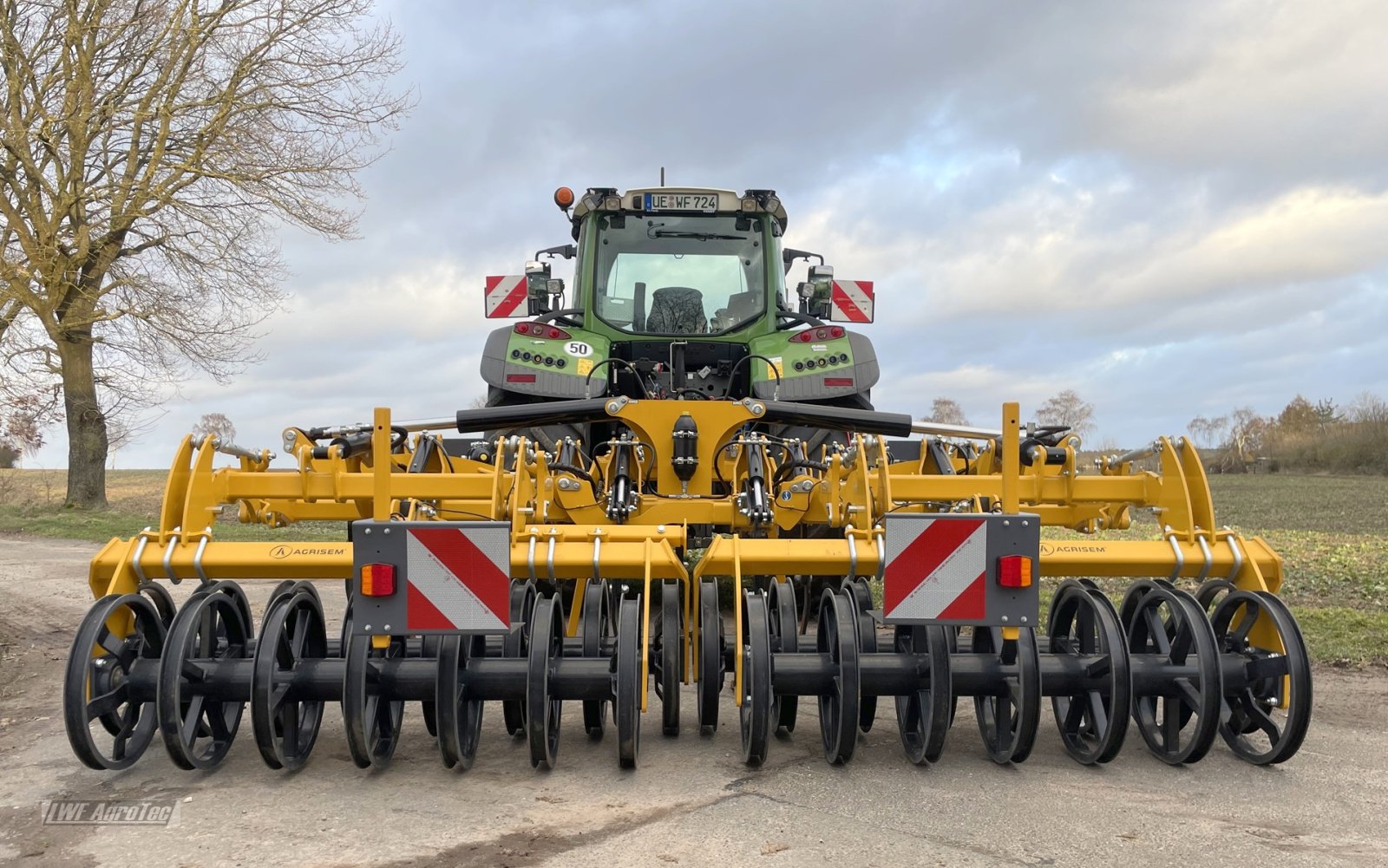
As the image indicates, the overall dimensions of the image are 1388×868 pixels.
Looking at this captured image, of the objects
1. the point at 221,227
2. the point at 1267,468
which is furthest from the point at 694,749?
the point at 1267,468

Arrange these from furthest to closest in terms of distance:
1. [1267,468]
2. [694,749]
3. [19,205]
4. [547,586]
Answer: [1267,468]
[19,205]
[547,586]
[694,749]

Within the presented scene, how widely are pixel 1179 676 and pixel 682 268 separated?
4429mm

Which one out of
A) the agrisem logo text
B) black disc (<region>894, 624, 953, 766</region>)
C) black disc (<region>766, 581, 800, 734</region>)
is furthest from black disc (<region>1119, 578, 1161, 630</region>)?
the agrisem logo text

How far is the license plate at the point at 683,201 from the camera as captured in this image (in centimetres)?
713

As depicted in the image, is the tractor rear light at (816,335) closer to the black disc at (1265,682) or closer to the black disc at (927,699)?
the black disc at (927,699)

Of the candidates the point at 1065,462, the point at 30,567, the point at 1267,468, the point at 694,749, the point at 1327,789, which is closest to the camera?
the point at 1327,789

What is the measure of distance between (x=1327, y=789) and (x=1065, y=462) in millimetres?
1609

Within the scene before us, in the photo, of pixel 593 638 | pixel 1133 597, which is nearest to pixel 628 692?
pixel 593 638

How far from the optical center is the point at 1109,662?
3.82m

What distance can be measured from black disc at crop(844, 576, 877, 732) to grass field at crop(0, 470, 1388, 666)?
357 cm

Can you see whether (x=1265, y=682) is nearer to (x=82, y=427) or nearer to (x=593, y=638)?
(x=593, y=638)

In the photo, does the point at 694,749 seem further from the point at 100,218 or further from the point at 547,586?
the point at 100,218

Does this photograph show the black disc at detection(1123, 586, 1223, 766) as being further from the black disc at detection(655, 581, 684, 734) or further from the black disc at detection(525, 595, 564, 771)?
the black disc at detection(525, 595, 564, 771)

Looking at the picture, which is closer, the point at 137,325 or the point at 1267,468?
the point at 137,325
